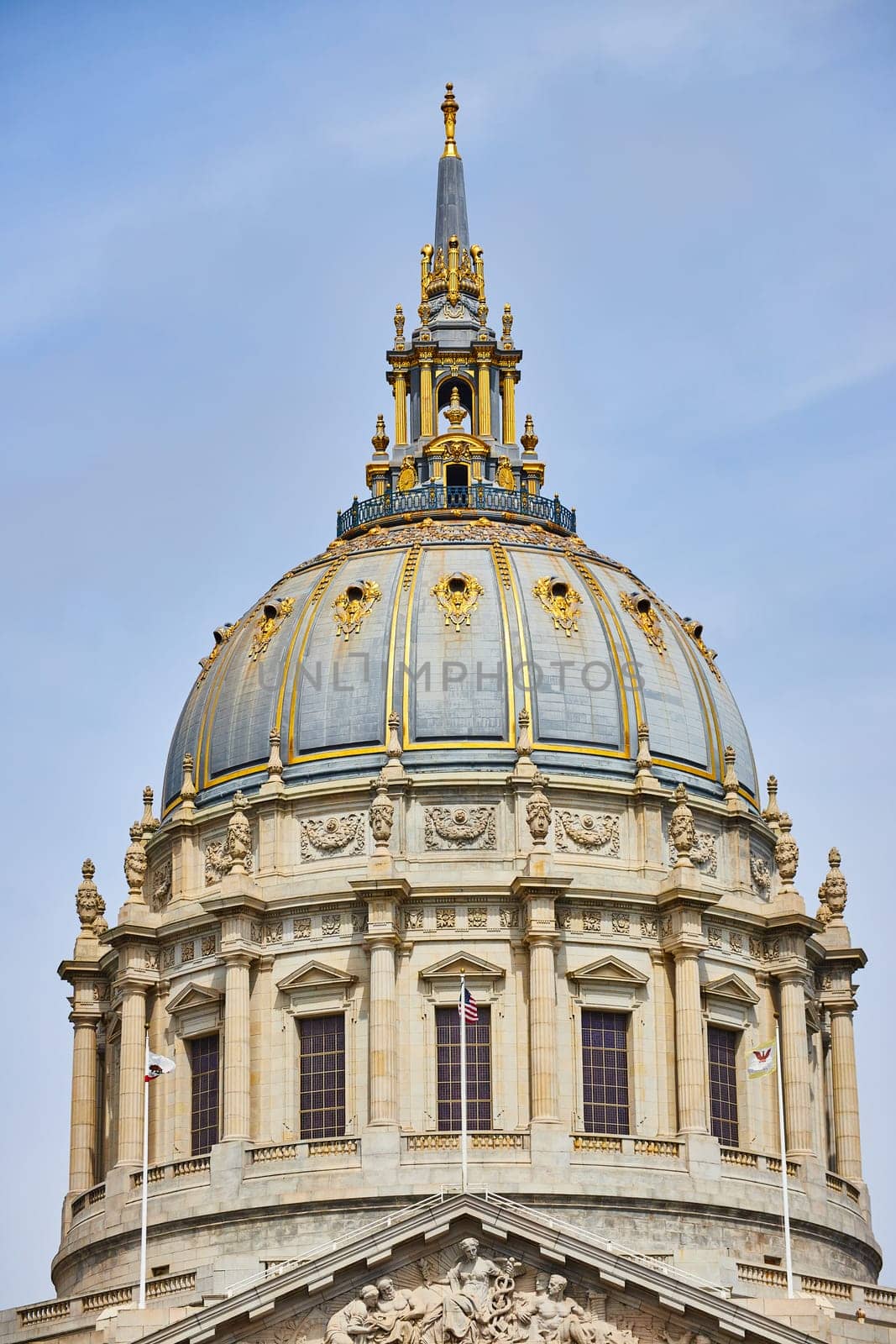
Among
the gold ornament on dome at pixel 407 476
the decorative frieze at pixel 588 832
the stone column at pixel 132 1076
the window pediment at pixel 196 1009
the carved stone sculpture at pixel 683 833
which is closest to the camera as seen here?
the stone column at pixel 132 1076

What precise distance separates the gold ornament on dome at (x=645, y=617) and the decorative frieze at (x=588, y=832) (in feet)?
26.2

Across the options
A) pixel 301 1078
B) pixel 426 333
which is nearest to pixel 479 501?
pixel 426 333

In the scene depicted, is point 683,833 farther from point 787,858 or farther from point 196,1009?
point 196,1009

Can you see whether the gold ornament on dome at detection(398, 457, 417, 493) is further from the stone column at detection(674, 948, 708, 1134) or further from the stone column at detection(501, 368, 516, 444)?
the stone column at detection(674, 948, 708, 1134)

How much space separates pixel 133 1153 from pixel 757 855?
23209 millimetres

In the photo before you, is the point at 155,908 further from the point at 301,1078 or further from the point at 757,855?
the point at 757,855

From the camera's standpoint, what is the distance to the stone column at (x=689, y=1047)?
110438mm

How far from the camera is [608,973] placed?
112 m

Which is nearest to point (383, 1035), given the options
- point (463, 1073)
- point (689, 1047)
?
point (463, 1073)

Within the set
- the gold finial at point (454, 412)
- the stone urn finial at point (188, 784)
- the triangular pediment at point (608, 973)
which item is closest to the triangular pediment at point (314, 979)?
the triangular pediment at point (608, 973)

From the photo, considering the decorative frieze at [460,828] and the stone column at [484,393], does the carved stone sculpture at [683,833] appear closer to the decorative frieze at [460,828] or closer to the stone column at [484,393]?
the decorative frieze at [460,828]

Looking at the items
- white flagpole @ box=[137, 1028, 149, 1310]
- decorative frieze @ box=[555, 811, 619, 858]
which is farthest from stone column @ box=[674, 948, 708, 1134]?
white flagpole @ box=[137, 1028, 149, 1310]

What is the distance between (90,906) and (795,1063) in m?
24.7

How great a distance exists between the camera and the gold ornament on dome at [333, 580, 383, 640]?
119 meters
